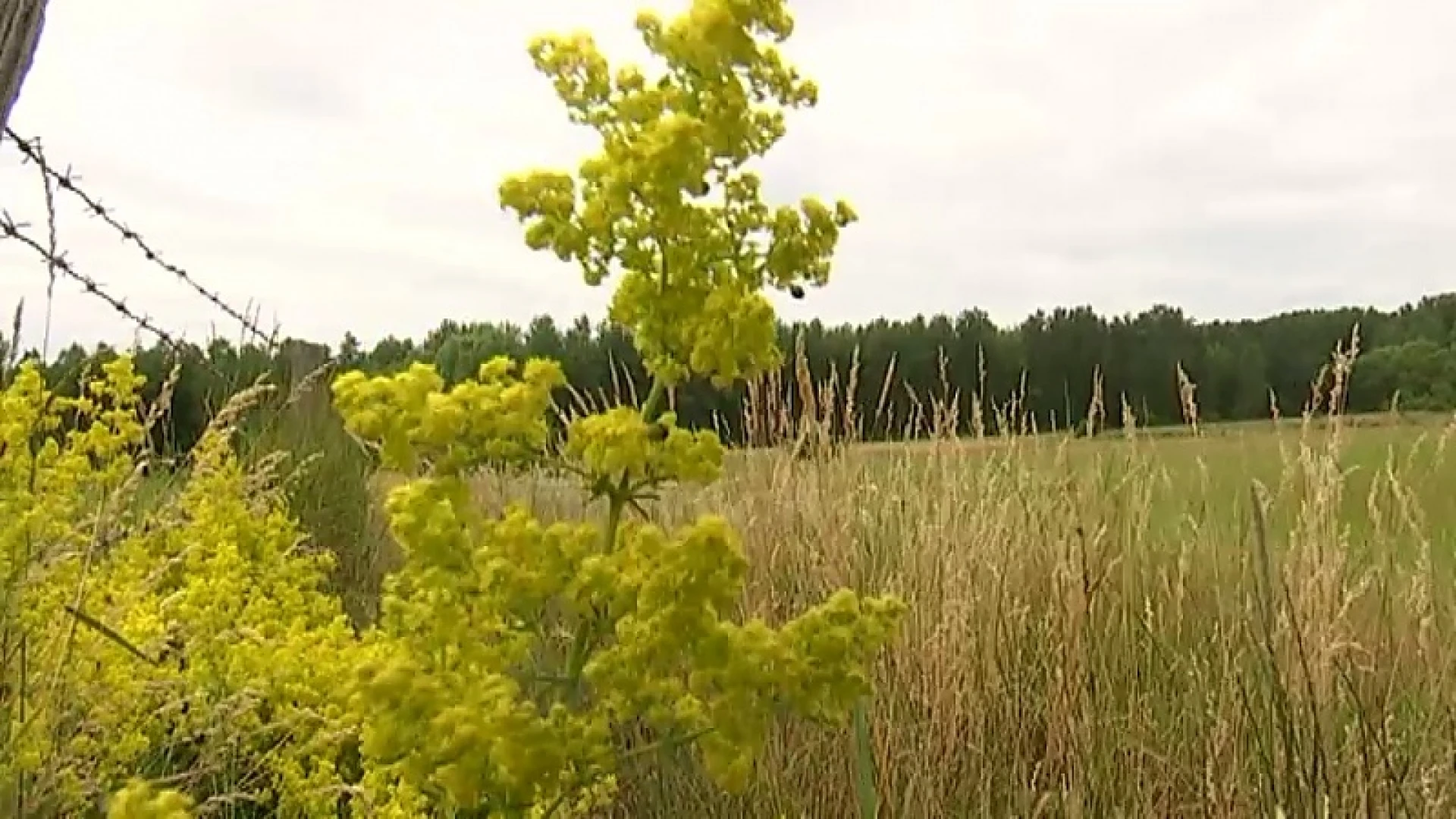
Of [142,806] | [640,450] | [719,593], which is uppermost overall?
[640,450]

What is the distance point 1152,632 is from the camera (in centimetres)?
386

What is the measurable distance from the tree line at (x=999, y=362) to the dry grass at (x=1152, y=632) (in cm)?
52

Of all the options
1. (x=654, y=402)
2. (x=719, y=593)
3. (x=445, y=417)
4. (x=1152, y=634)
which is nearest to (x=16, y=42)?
(x=445, y=417)

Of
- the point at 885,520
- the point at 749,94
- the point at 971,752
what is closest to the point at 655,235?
the point at 749,94

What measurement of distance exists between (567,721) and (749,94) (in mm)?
691

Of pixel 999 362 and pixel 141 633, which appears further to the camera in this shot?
pixel 999 362

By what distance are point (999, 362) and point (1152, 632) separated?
11.0 feet

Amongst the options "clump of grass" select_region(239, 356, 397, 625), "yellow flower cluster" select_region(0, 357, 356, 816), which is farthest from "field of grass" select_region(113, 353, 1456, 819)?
"clump of grass" select_region(239, 356, 397, 625)

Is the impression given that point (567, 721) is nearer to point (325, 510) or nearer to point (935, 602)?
point (935, 602)

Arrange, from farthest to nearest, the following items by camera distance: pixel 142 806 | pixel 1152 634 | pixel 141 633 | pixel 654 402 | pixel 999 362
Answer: pixel 999 362 → pixel 1152 634 → pixel 141 633 → pixel 654 402 → pixel 142 806

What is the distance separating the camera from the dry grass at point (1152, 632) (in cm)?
316

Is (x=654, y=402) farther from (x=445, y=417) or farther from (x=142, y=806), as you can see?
(x=142, y=806)

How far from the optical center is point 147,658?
9.77ft

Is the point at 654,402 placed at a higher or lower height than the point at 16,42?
lower
